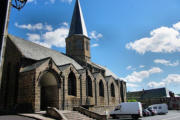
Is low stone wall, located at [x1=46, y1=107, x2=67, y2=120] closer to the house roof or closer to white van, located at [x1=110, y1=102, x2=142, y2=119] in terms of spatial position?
white van, located at [x1=110, y1=102, x2=142, y2=119]

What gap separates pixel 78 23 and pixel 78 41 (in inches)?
171

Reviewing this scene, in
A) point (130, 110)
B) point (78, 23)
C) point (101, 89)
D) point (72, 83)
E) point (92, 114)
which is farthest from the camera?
point (78, 23)

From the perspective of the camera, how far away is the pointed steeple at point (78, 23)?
3470cm

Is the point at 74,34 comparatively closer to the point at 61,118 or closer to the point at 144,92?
the point at 61,118

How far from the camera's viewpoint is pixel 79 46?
3366 cm

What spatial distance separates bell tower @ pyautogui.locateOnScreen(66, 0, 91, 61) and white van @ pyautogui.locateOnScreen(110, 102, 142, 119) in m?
14.4

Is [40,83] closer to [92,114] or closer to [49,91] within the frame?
[49,91]

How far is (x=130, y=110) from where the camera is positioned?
19062 mm

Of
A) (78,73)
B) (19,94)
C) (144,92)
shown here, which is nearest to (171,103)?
(144,92)

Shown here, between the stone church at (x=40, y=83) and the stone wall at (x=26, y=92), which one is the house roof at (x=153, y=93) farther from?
the stone wall at (x=26, y=92)

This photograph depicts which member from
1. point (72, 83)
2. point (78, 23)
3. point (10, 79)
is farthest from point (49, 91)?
point (78, 23)

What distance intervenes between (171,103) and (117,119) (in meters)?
32.9

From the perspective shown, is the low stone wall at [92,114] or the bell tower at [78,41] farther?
the bell tower at [78,41]

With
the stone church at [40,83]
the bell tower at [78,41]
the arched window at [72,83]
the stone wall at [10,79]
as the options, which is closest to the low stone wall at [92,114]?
the stone church at [40,83]
